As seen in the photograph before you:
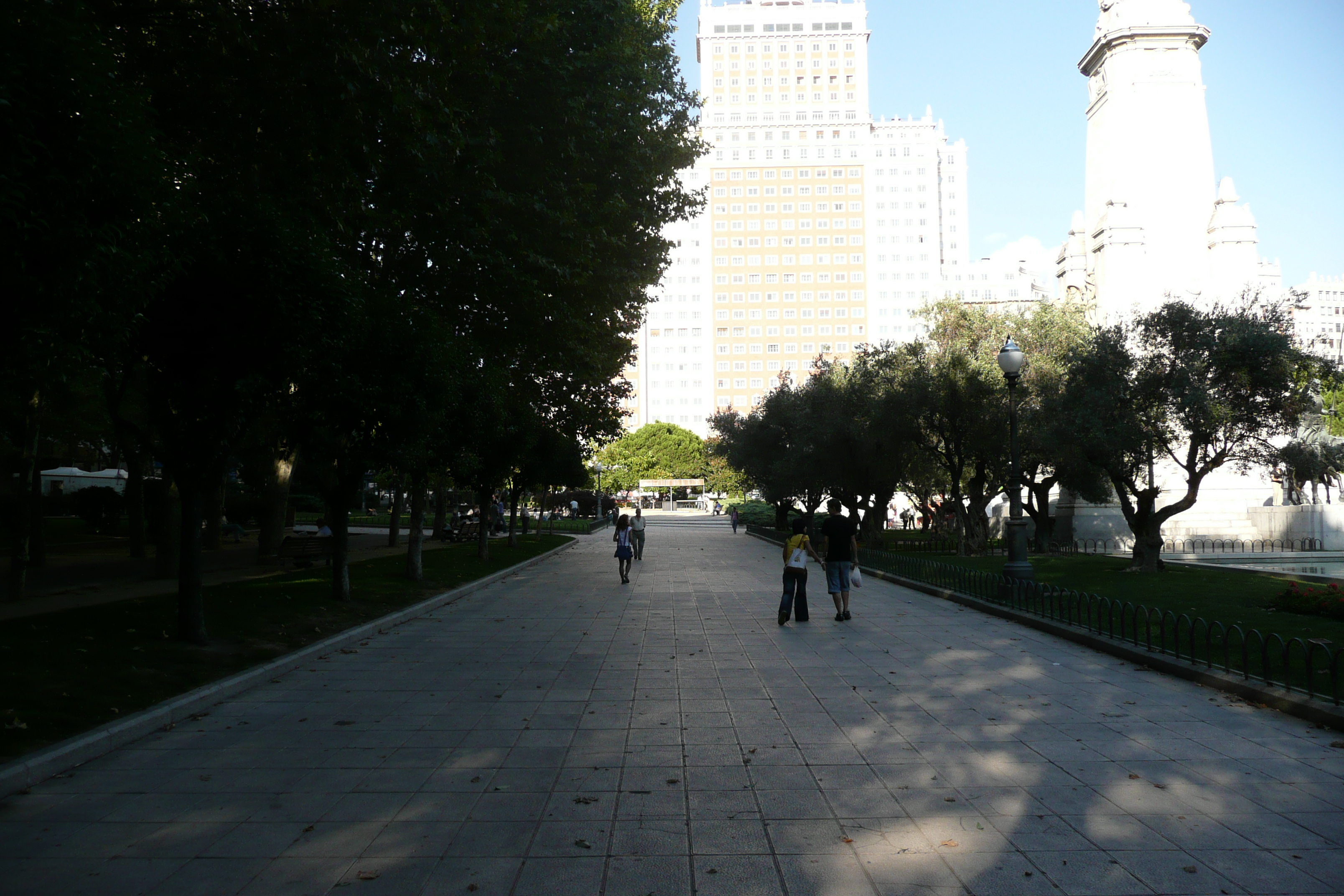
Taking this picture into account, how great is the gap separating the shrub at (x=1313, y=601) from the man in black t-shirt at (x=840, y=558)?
5.92 metres

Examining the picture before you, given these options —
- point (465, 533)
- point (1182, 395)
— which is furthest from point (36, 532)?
point (1182, 395)

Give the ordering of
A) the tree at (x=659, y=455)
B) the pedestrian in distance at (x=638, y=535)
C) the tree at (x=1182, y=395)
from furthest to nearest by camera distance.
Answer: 1. the tree at (x=659, y=455)
2. the pedestrian in distance at (x=638, y=535)
3. the tree at (x=1182, y=395)

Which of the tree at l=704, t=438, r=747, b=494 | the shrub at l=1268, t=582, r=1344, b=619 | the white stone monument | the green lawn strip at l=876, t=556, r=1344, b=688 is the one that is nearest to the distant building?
the tree at l=704, t=438, r=747, b=494

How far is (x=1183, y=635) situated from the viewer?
10.8m

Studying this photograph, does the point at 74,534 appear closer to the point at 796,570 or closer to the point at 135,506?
the point at 135,506

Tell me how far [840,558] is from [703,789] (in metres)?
8.68

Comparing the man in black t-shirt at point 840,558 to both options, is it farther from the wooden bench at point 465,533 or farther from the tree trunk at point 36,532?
the wooden bench at point 465,533

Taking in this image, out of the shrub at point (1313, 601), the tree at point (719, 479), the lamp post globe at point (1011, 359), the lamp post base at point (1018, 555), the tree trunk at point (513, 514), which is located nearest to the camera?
the shrub at point (1313, 601)

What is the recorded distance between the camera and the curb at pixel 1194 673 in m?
7.06

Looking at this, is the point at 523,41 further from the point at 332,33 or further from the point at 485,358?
the point at 485,358

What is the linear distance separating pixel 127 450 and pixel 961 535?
78.1 feet

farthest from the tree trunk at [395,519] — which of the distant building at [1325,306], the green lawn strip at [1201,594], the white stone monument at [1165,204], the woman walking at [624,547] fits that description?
the distant building at [1325,306]

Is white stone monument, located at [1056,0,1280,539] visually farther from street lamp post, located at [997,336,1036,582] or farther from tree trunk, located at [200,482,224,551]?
tree trunk, located at [200,482,224,551]

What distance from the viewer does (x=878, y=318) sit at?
135375 millimetres
